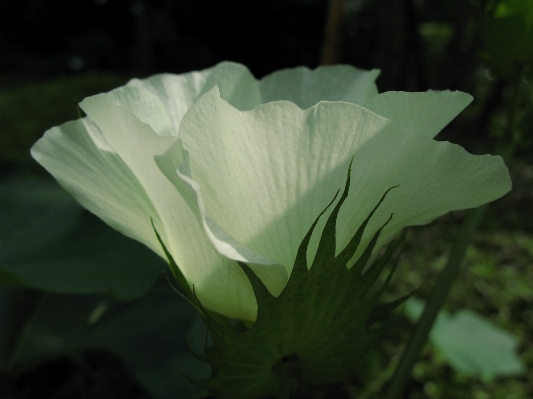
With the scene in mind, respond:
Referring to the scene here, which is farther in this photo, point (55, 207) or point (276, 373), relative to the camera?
point (55, 207)

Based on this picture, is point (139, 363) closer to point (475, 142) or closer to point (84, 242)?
point (84, 242)

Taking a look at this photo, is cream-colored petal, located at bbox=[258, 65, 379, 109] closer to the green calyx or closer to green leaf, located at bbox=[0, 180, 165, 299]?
the green calyx

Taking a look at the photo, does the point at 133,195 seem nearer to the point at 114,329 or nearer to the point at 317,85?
the point at 317,85

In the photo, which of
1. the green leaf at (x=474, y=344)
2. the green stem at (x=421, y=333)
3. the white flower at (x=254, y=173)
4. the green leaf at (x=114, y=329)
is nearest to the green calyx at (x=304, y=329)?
the white flower at (x=254, y=173)

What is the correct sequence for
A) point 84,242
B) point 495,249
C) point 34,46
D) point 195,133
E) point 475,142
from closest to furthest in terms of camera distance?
point 195,133 → point 84,242 → point 495,249 → point 475,142 → point 34,46

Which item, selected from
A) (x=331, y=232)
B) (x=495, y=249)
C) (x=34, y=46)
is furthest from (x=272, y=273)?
(x=34, y=46)
